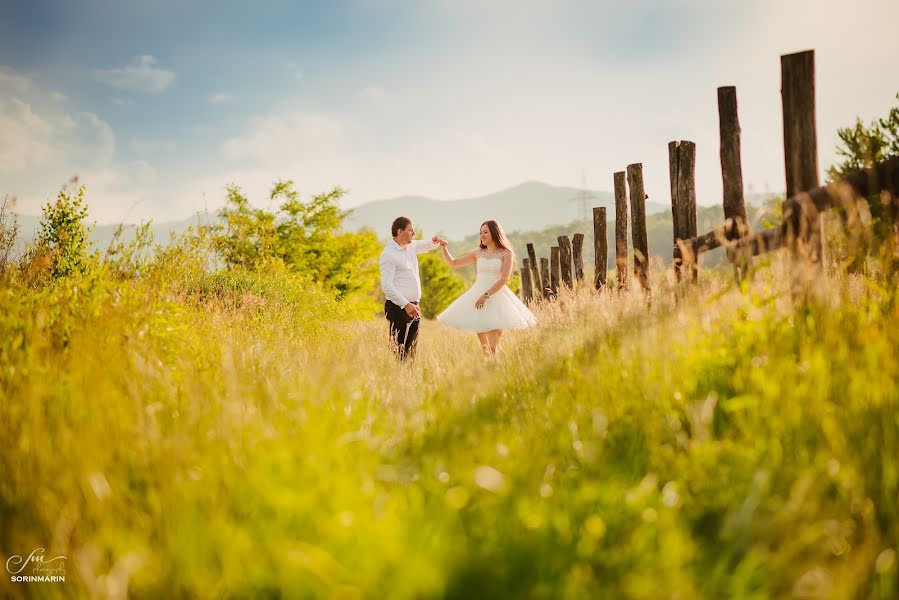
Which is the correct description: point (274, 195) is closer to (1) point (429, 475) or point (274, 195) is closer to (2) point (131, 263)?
(2) point (131, 263)

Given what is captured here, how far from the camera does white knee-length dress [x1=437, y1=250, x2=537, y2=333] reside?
21.2 ft

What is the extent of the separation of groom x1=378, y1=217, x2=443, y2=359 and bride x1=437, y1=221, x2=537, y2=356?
47cm

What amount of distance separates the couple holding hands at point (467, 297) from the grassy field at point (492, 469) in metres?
3.14

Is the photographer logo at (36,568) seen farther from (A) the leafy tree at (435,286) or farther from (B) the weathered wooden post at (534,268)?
(A) the leafy tree at (435,286)

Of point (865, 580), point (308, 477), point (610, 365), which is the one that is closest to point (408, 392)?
point (610, 365)

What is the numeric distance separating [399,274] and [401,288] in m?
0.19

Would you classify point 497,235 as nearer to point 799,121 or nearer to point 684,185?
point 684,185

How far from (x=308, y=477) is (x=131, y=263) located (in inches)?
156

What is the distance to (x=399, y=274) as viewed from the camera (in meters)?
6.81

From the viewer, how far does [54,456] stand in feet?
6.80

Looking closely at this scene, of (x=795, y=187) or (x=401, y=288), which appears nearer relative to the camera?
(x=795, y=187)
